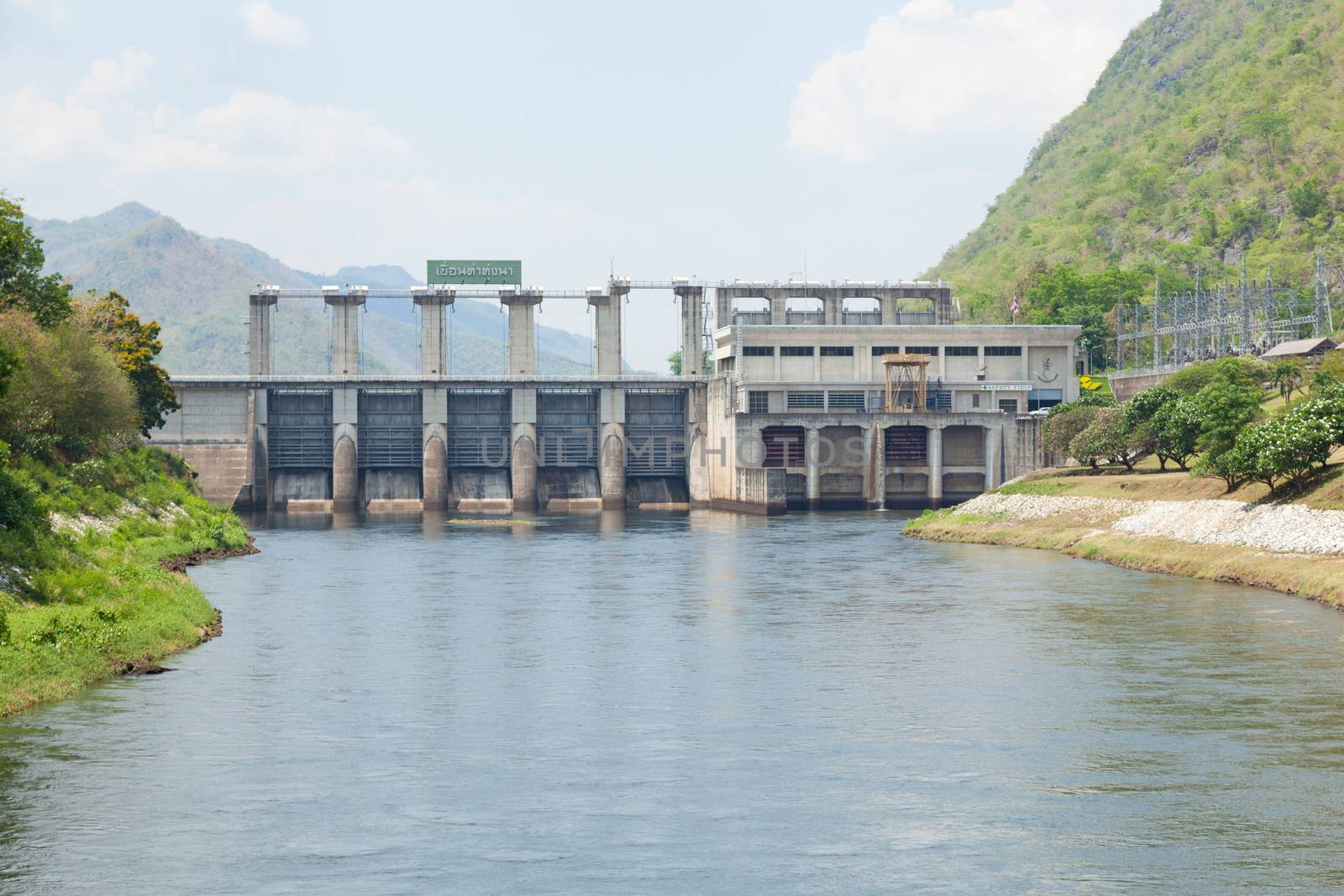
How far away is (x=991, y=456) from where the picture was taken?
13362 centimetres

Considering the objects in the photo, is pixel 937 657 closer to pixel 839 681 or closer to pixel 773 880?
pixel 839 681

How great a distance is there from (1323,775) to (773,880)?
13.5 meters

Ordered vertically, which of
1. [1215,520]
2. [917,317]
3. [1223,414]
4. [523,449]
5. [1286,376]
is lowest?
[1215,520]

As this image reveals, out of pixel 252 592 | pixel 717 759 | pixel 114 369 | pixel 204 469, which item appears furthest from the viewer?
pixel 204 469

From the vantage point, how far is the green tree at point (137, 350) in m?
107

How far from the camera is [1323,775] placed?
108 ft

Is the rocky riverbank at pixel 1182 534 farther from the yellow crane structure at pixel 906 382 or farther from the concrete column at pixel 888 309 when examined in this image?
the concrete column at pixel 888 309

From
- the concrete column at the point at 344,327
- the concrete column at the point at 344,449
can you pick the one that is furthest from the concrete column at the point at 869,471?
the concrete column at the point at 344,327

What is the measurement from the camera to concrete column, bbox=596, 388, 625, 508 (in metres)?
140

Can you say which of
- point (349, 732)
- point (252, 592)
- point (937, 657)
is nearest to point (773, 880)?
point (349, 732)

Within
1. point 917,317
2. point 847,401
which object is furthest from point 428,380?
point 917,317

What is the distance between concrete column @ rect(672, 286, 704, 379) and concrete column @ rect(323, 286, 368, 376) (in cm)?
2999

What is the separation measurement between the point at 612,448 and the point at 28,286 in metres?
62.7

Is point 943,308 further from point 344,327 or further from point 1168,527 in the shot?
point 1168,527
